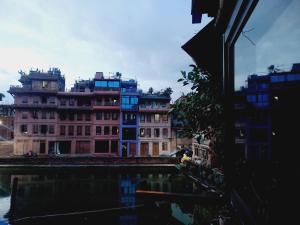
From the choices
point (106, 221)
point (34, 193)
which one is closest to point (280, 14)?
point (106, 221)

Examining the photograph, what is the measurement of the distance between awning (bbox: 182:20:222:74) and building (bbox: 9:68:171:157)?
46.4 metres

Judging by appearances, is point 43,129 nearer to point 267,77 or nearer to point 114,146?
point 114,146

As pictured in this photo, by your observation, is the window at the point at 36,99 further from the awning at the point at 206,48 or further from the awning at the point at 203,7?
the awning at the point at 203,7

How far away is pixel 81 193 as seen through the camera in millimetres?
25953

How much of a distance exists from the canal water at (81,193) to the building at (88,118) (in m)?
12.6

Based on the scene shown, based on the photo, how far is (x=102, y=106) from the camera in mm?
49000

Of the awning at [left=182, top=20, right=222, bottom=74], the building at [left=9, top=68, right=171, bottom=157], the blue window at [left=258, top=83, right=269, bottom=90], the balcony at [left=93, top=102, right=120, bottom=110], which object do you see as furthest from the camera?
the balcony at [left=93, top=102, right=120, bottom=110]

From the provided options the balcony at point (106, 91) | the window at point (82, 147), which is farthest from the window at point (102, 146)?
the balcony at point (106, 91)

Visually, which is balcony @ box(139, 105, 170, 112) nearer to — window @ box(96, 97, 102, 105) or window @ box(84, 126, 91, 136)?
window @ box(96, 97, 102, 105)

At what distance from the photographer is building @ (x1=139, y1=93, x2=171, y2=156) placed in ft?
163

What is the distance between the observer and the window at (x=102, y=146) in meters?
48.7

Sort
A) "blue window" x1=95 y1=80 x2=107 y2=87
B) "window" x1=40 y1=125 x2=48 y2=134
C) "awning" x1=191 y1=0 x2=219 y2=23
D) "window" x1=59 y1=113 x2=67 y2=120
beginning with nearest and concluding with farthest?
"awning" x1=191 y1=0 x2=219 y2=23 < "window" x1=40 y1=125 x2=48 y2=134 < "window" x1=59 y1=113 x2=67 y2=120 < "blue window" x1=95 y1=80 x2=107 y2=87

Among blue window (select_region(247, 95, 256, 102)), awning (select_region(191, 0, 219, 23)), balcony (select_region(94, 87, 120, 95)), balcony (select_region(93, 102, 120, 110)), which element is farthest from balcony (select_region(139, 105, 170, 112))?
blue window (select_region(247, 95, 256, 102))

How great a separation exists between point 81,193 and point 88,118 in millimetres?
25057
